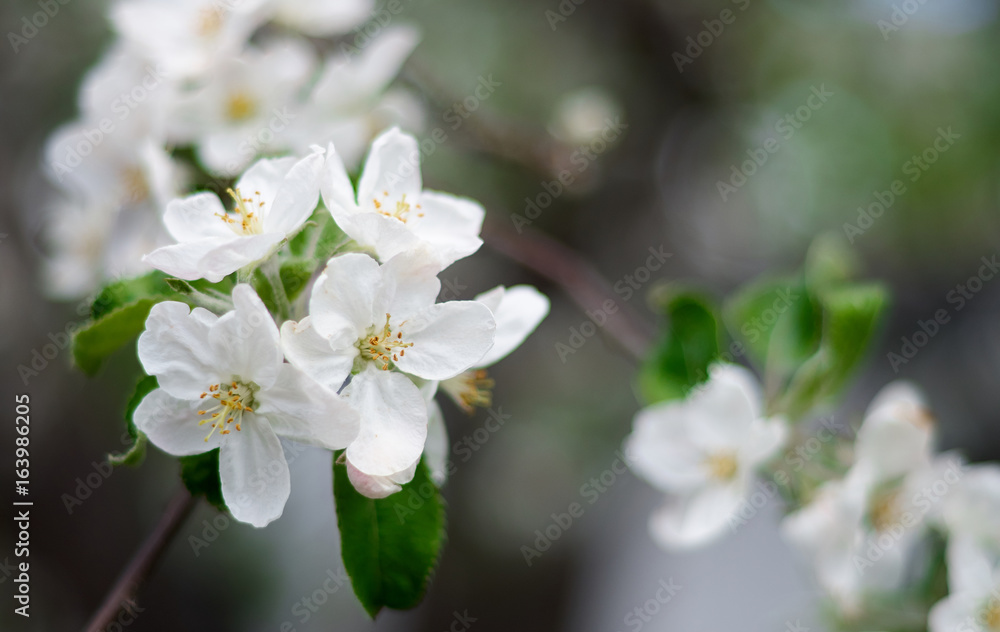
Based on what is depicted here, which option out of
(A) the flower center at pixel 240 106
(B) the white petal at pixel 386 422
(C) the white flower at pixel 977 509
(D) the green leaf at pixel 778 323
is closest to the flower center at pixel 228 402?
(B) the white petal at pixel 386 422

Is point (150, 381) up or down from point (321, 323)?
down

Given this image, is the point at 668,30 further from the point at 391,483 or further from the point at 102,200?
the point at 391,483

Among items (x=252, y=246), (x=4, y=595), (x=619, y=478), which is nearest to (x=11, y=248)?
(x=4, y=595)

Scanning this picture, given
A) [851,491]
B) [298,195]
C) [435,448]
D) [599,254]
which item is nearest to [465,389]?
[435,448]

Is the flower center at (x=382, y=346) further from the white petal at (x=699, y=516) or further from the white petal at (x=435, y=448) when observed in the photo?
the white petal at (x=699, y=516)

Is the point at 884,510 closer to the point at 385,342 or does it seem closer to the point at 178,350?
the point at 385,342

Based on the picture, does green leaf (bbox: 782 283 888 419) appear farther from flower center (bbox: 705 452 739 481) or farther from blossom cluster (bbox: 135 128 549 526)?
blossom cluster (bbox: 135 128 549 526)
